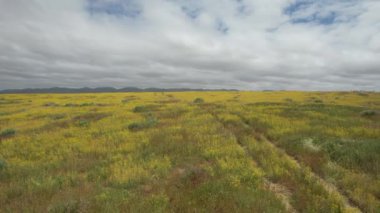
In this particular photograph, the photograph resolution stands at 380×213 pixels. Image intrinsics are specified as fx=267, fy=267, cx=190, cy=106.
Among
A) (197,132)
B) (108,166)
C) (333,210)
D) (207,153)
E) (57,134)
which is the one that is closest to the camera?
(333,210)

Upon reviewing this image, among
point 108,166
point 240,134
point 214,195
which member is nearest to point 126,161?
point 108,166

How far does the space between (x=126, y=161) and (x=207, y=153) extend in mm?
3572

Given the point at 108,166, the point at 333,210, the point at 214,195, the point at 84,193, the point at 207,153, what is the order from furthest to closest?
the point at 207,153 < the point at 108,166 < the point at 84,193 < the point at 214,195 < the point at 333,210

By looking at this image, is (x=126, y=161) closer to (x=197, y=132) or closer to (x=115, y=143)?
(x=115, y=143)

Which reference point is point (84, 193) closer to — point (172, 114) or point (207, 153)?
point (207, 153)

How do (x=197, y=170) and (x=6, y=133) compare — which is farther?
(x=6, y=133)

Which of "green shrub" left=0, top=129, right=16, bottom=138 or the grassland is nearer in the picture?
the grassland

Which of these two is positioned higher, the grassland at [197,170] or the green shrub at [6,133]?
the grassland at [197,170]

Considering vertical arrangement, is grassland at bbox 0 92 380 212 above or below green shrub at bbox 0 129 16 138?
above

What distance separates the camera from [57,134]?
59.5ft

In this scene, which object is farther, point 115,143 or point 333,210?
point 115,143

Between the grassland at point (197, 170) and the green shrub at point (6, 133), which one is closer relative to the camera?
the grassland at point (197, 170)

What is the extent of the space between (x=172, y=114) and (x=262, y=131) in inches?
411

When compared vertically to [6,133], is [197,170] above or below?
above
